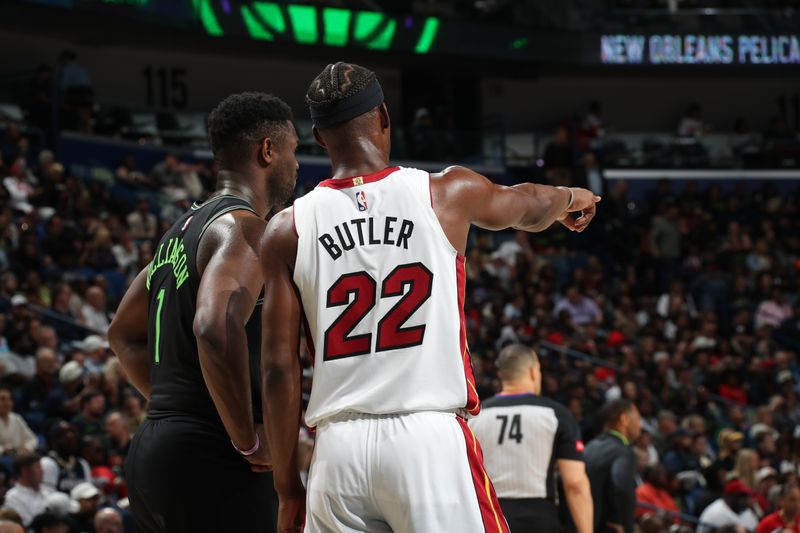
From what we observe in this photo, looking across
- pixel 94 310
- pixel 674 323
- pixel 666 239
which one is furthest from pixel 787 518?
pixel 666 239

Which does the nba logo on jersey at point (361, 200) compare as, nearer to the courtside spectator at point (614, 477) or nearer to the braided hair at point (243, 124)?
the braided hair at point (243, 124)

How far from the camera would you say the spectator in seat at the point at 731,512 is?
33.6 feet

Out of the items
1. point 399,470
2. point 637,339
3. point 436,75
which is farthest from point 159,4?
point 399,470

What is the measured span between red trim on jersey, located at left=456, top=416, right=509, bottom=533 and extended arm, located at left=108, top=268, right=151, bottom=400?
1.31 m

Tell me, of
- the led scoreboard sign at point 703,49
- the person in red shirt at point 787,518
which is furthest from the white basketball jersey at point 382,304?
the led scoreboard sign at point 703,49

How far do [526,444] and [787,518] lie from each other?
380cm

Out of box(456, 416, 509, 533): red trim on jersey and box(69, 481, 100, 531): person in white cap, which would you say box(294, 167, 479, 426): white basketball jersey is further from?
box(69, 481, 100, 531): person in white cap

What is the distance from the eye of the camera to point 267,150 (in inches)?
154

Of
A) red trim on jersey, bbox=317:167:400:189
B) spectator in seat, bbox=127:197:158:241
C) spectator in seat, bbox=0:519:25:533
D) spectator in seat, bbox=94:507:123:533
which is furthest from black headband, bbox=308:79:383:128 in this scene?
spectator in seat, bbox=127:197:158:241

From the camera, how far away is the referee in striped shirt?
20.6 feet

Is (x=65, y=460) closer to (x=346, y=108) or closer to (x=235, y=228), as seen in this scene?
(x=235, y=228)

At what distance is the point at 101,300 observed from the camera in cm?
1255

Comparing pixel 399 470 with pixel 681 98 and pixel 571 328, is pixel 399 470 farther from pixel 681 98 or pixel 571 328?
pixel 681 98

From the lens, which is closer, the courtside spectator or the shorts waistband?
the shorts waistband
